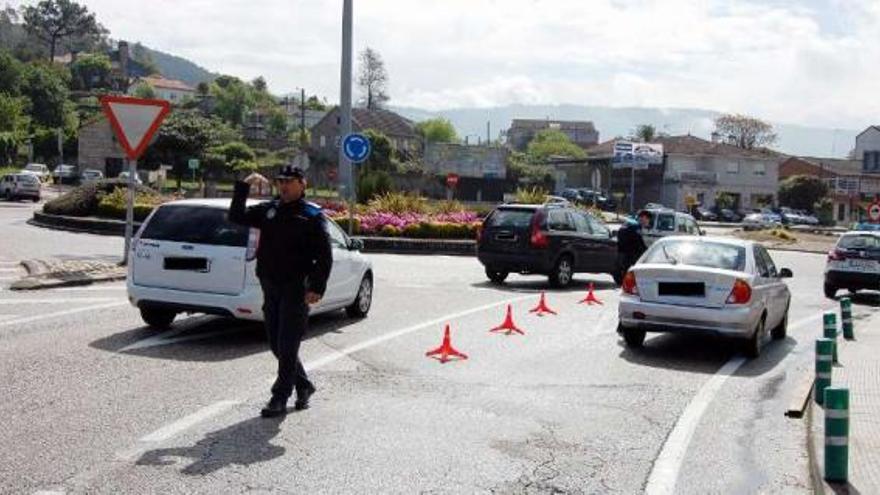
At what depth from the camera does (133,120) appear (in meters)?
17.0

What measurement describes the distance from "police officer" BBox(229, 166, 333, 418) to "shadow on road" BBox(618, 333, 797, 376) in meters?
4.82

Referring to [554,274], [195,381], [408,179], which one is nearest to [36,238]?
[554,274]

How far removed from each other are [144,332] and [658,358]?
5728 mm

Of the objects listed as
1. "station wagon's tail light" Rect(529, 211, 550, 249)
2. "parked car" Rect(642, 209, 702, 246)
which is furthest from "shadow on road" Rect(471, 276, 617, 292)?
"parked car" Rect(642, 209, 702, 246)

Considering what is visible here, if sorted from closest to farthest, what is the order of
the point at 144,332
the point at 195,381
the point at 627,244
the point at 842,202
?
the point at 195,381 → the point at 144,332 → the point at 627,244 → the point at 842,202

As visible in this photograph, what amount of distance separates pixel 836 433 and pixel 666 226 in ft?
81.3

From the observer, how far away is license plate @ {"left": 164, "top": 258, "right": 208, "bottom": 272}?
10797mm

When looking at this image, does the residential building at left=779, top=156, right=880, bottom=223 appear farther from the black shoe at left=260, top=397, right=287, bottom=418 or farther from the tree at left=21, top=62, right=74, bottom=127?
the black shoe at left=260, top=397, right=287, bottom=418

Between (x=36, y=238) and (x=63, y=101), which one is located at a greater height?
(x=63, y=101)

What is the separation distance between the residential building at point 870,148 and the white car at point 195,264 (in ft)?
344

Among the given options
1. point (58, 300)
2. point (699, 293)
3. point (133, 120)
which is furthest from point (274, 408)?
point (133, 120)

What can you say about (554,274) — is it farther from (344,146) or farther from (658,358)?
(658,358)

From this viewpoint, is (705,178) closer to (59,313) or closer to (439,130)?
(439,130)

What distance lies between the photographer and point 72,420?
716 centimetres
